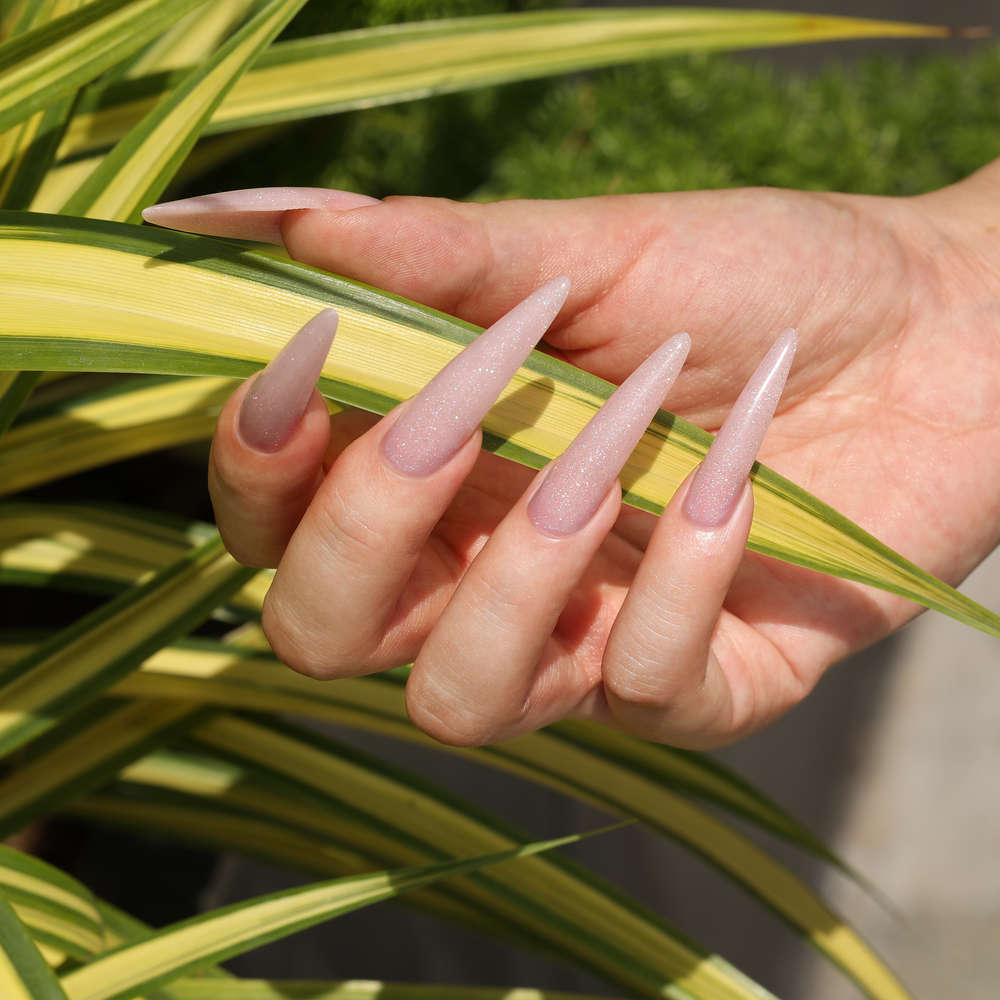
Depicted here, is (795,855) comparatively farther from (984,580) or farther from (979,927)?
(984,580)

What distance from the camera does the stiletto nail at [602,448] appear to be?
1.03 ft

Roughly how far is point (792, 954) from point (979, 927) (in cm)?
17

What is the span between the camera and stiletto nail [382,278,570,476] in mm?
307

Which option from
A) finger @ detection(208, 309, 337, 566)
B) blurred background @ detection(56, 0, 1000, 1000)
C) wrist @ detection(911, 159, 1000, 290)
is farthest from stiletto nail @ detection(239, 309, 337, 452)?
blurred background @ detection(56, 0, 1000, 1000)

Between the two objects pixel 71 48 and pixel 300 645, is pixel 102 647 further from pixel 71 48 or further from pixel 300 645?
pixel 71 48

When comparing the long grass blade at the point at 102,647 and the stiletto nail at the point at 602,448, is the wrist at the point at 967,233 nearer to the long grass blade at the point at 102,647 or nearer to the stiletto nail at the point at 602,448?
the stiletto nail at the point at 602,448

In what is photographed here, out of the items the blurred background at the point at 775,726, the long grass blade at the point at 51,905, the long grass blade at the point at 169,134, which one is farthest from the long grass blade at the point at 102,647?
the blurred background at the point at 775,726

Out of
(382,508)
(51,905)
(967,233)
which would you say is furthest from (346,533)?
(967,233)

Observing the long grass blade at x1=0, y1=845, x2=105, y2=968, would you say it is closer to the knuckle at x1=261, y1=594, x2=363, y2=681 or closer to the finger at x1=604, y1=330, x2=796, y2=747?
the knuckle at x1=261, y1=594, x2=363, y2=681

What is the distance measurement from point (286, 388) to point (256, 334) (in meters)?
0.02

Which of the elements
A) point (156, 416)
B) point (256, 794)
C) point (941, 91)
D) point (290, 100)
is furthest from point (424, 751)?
point (941, 91)

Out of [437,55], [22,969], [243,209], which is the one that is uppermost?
[437,55]

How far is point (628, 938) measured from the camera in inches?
20.0

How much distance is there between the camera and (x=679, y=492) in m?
0.34
